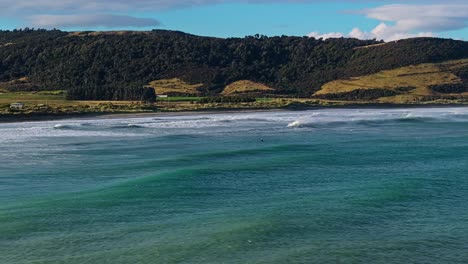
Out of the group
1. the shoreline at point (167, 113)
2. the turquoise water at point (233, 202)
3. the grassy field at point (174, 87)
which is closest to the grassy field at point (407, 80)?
the shoreline at point (167, 113)

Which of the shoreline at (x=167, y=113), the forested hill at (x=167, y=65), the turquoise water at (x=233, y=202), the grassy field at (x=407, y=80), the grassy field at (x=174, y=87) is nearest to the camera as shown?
the turquoise water at (x=233, y=202)

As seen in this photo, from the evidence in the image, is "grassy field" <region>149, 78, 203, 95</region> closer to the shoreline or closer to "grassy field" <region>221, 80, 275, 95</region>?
"grassy field" <region>221, 80, 275, 95</region>

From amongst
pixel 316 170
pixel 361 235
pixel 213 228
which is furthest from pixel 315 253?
pixel 316 170

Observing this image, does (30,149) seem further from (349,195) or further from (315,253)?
(315,253)

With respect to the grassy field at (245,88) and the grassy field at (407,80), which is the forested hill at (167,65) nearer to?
the grassy field at (245,88)

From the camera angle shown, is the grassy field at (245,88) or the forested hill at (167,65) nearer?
the grassy field at (245,88)

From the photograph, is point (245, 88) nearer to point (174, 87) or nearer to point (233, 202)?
point (174, 87)

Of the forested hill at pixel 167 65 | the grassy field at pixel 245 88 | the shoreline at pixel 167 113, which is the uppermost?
the forested hill at pixel 167 65
